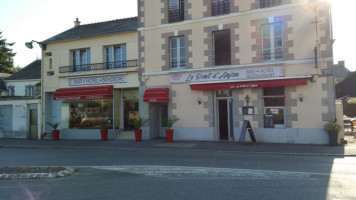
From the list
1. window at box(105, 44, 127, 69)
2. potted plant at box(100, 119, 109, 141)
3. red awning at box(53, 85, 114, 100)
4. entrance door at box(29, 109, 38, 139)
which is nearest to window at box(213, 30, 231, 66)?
window at box(105, 44, 127, 69)

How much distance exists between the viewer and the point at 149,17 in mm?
16750

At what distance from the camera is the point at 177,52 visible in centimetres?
1625

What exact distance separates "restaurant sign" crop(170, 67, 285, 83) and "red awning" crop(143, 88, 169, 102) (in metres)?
0.78

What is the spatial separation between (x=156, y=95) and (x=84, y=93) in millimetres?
5024

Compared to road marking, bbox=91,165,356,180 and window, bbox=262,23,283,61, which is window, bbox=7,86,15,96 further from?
window, bbox=262,23,283,61

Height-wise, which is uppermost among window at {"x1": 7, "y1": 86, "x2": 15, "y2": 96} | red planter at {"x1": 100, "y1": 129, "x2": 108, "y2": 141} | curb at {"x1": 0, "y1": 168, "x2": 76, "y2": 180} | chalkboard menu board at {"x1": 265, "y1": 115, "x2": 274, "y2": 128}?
window at {"x1": 7, "y1": 86, "x2": 15, "y2": 96}

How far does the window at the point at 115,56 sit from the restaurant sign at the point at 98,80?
71 centimetres

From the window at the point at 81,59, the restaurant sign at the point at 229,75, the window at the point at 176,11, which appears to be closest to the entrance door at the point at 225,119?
the restaurant sign at the point at 229,75

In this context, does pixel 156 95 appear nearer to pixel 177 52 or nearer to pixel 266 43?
pixel 177 52

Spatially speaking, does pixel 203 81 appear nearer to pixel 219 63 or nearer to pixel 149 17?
pixel 219 63

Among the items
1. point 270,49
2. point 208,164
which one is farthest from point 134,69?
point 208,164

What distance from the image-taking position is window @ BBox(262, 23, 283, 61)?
547 inches

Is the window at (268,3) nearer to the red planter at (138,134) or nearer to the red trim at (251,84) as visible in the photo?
the red trim at (251,84)

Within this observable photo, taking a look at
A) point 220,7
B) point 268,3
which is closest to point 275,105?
point 268,3
